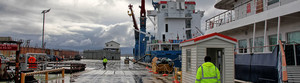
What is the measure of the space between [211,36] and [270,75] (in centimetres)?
301

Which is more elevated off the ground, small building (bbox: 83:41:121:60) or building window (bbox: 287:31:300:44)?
building window (bbox: 287:31:300:44)

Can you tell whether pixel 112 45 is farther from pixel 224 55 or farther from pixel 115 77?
pixel 224 55

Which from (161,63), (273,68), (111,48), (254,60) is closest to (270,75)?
(273,68)

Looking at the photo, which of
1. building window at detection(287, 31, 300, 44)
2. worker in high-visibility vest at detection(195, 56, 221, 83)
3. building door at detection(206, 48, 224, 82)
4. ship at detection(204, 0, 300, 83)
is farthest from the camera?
building window at detection(287, 31, 300, 44)

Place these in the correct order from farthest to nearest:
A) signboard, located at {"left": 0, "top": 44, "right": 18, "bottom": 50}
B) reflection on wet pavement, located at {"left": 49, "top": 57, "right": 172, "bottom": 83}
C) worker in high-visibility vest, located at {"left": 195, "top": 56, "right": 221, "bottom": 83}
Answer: reflection on wet pavement, located at {"left": 49, "top": 57, "right": 172, "bottom": 83} → signboard, located at {"left": 0, "top": 44, "right": 18, "bottom": 50} → worker in high-visibility vest, located at {"left": 195, "top": 56, "right": 221, "bottom": 83}

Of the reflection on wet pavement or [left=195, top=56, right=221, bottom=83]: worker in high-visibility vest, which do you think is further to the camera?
the reflection on wet pavement

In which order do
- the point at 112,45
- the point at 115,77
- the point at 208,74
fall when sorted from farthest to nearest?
the point at 112,45
the point at 115,77
the point at 208,74

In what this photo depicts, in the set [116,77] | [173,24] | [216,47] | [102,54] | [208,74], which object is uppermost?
[173,24]

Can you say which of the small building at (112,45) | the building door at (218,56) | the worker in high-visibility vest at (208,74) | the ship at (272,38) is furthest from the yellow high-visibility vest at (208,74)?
the small building at (112,45)

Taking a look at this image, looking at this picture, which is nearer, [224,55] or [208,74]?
[208,74]

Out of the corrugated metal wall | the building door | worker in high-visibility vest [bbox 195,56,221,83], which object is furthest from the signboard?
the building door

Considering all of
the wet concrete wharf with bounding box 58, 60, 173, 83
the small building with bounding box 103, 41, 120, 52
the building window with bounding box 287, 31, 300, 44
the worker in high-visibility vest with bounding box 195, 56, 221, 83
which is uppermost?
the small building with bounding box 103, 41, 120, 52

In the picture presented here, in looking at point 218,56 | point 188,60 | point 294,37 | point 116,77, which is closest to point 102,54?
point 116,77

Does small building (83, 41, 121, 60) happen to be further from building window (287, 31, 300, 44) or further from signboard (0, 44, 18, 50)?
building window (287, 31, 300, 44)
